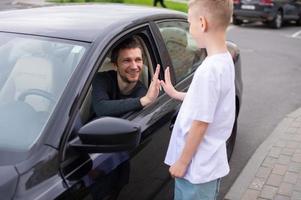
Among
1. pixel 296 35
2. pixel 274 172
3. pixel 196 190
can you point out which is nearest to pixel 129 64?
pixel 196 190

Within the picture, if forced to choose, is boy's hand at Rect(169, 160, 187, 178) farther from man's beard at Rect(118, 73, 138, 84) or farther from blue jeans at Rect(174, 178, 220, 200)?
man's beard at Rect(118, 73, 138, 84)

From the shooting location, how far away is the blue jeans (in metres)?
2.51

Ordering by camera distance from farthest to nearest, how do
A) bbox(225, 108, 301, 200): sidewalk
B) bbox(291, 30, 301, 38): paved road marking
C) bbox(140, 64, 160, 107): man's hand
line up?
bbox(291, 30, 301, 38): paved road marking → bbox(225, 108, 301, 200): sidewalk → bbox(140, 64, 160, 107): man's hand

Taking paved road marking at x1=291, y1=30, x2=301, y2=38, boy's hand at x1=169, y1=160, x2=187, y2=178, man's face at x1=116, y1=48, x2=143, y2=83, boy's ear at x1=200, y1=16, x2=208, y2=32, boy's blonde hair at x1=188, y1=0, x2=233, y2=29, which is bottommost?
paved road marking at x1=291, y1=30, x2=301, y2=38

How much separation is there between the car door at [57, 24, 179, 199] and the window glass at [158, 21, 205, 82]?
27 cm

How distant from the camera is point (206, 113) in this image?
7.61ft

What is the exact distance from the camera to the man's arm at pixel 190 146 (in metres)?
2.35

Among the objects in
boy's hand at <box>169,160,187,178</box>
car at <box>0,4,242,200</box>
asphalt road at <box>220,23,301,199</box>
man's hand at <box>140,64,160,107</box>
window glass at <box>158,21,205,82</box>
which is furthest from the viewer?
asphalt road at <box>220,23,301,199</box>

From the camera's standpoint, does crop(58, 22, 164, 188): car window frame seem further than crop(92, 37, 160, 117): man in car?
No

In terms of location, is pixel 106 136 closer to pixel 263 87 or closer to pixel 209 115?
pixel 209 115

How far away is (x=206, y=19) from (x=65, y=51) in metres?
0.82

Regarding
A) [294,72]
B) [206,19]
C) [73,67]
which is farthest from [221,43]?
[294,72]

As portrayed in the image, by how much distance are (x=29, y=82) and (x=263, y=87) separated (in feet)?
21.0

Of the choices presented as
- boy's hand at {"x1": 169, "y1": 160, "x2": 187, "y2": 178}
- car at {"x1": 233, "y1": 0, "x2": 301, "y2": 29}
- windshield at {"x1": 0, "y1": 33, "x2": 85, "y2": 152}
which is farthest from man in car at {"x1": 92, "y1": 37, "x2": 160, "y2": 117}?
car at {"x1": 233, "y1": 0, "x2": 301, "y2": 29}
